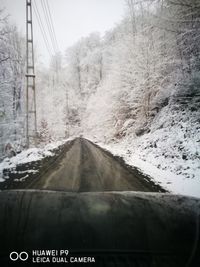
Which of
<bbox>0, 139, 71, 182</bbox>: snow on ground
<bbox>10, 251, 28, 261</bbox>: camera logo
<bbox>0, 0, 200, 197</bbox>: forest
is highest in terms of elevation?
<bbox>0, 0, 200, 197</bbox>: forest

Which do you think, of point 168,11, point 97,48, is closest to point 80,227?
point 168,11

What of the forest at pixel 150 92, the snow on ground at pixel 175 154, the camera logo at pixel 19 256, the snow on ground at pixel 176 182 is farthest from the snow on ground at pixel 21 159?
the snow on ground at pixel 175 154

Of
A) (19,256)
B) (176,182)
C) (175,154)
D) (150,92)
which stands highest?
(150,92)

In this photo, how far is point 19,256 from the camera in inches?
67.8

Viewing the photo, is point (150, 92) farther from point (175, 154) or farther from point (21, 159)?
point (21, 159)

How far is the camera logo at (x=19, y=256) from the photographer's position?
1685 millimetres

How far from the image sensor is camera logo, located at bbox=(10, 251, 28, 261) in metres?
1.69

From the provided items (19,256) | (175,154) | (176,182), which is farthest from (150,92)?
(19,256)

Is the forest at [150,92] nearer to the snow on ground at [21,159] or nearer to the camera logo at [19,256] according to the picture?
the snow on ground at [21,159]

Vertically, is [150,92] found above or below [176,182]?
above

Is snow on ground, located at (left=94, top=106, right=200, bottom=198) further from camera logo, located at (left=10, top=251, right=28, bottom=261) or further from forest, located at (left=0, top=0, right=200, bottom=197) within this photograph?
camera logo, located at (left=10, top=251, right=28, bottom=261)

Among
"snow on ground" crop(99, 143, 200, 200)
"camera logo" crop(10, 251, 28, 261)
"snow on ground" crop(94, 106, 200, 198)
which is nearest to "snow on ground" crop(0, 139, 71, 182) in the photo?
"camera logo" crop(10, 251, 28, 261)

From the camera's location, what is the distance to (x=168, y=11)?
32.9 feet

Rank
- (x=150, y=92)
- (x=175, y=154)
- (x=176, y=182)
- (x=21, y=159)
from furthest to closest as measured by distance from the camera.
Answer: (x=150, y=92) < (x=21, y=159) < (x=175, y=154) < (x=176, y=182)
